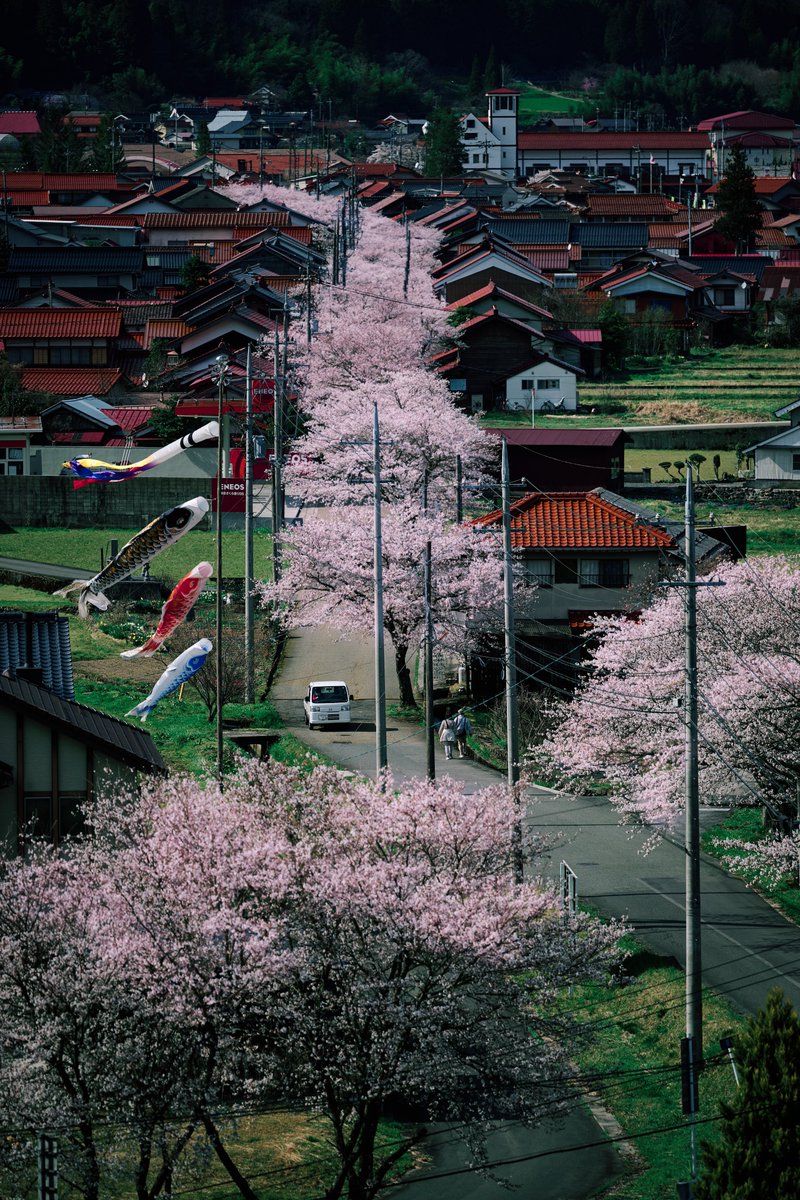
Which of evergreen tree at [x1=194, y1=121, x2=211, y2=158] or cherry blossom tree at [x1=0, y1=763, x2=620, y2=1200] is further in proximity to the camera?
evergreen tree at [x1=194, y1=121, x2=211, y2=158]

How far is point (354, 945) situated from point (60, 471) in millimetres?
39894

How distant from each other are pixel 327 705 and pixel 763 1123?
666 inches

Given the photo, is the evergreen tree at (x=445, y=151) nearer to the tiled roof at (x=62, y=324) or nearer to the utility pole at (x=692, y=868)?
the tiled roof at (x=62, y=324)

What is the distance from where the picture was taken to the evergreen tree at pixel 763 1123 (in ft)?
47.6

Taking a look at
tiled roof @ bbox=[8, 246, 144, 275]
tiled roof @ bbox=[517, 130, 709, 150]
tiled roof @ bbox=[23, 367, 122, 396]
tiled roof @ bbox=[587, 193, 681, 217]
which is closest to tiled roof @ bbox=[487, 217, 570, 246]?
tiled roof @ bbox=[587, 193, 681, 217]

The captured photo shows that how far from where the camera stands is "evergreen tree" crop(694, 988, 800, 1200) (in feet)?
47.6

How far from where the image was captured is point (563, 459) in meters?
45.7

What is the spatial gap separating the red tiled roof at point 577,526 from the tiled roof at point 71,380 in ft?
94.6

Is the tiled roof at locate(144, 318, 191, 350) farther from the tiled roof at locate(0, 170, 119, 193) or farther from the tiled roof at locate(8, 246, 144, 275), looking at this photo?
the tiled roof at locate(0, 170, 119, 193)

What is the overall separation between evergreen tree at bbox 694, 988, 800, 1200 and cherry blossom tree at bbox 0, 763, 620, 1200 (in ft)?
5.35

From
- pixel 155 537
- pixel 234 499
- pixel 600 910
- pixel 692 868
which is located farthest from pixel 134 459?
pixel 692 868

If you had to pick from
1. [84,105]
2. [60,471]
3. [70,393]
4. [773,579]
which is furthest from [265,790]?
[84,105]

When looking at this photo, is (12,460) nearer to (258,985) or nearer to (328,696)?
(328,696)

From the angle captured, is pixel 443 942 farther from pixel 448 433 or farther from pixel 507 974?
pixel 448 433
